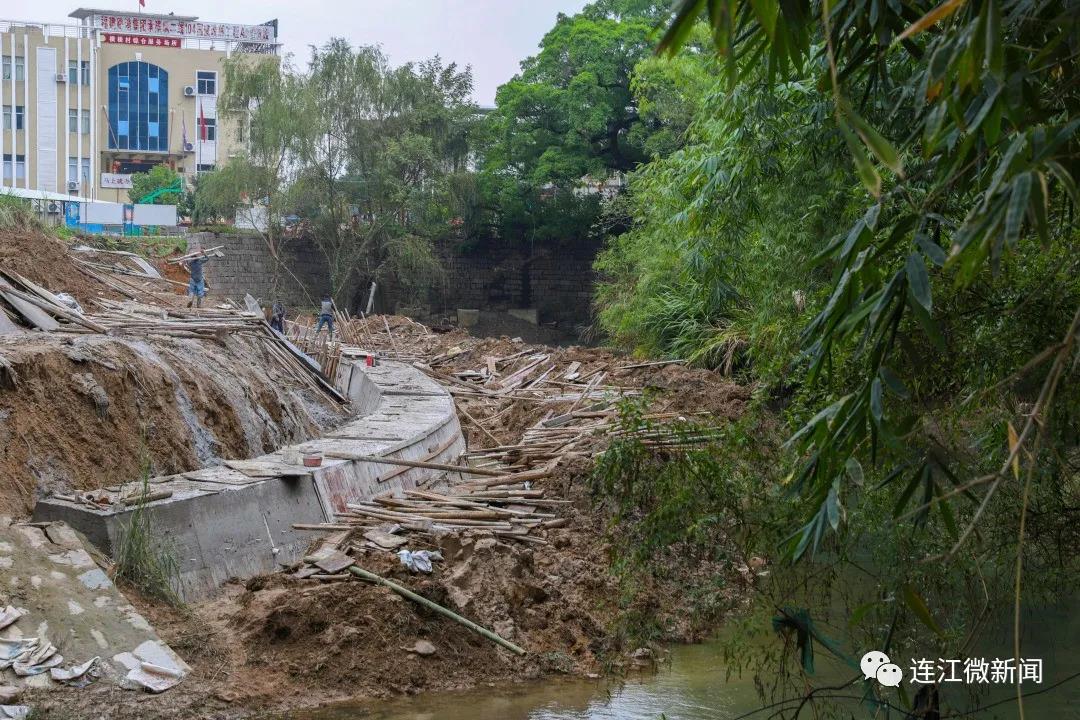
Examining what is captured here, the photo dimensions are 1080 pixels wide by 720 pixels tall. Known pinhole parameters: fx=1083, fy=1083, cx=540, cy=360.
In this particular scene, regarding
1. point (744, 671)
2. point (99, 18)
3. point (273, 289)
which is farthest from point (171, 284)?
point (99, 18)

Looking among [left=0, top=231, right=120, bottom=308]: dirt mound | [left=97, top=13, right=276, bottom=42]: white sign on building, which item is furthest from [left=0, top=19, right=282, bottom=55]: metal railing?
[left=0, top=231, right=120, bottom=308]: dirt mound

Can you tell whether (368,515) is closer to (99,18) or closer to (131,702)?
(131,702)

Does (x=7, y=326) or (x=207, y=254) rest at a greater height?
(x=207, y=254)

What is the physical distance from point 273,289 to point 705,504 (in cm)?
3112

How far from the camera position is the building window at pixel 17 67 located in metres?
49.3

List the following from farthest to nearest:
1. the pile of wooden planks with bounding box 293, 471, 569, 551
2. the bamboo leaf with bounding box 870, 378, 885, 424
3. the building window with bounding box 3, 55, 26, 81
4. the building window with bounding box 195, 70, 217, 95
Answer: the building window with bounding box 195, 70, 217, 95 < the building window with bounding box 3, 55, 26, 81 < the pile of wooden planks with bounding box 293, 471, 569, 551 < the bamboo leaf with bounding box 870, 378, 885, 424

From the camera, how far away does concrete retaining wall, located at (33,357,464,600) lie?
7.77m

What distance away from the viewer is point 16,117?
50344mm

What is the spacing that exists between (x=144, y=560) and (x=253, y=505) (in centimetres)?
140

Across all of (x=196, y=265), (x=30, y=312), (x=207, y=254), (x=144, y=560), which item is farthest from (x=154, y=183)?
(x=144, y=560)

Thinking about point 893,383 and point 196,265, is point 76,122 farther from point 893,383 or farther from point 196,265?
point 893,383

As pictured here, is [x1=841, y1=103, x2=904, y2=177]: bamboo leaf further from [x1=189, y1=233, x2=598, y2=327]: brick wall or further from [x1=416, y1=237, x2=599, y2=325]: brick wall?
[x1=416, y1=237, x2=599, y2=325]: brick wall

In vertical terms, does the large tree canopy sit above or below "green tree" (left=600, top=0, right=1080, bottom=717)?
above

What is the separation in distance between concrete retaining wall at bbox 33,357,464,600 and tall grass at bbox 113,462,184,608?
0.09 metres
